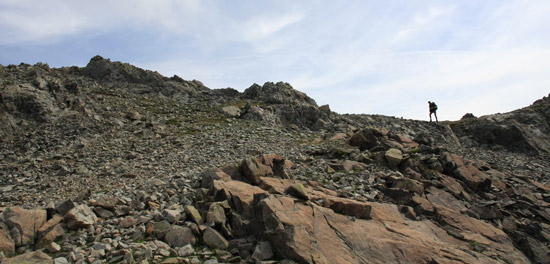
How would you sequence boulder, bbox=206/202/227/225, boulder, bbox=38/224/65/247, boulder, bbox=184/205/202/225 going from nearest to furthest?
boulder, bbox=38/224/65/247 < boulder, bbox=206/202/227/225 < boulder, bbox=184/205/202/225

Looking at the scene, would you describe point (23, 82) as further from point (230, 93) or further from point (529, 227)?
point (529, 227)

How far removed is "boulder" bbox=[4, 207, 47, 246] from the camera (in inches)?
415

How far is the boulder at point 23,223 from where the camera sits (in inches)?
415

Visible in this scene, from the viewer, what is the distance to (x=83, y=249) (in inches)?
408

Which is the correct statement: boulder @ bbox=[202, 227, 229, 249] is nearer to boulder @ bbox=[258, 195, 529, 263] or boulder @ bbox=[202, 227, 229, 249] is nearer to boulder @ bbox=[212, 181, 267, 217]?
boulder @ bbox=[258, 195, 529, 263]

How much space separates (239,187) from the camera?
14.7 metres

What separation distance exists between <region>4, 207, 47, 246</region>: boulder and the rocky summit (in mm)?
53

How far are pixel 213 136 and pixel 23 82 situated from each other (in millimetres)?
24609

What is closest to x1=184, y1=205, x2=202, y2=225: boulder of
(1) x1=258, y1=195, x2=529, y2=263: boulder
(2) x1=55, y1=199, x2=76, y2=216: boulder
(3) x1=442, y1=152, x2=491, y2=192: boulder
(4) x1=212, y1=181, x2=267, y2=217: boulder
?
(4) x1=212, y1=181, x2=267, y2=217: boulder

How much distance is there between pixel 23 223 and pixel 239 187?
827cm

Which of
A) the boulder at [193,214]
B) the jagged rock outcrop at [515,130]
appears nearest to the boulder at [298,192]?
the boulder at [193,214]

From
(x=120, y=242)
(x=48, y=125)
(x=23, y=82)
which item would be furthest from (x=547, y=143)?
(x=23, y=82)

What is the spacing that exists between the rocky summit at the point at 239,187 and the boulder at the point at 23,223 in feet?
0.17

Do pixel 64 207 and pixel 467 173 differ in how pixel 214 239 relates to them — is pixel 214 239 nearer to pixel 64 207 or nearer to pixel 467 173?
pixel 64 207
